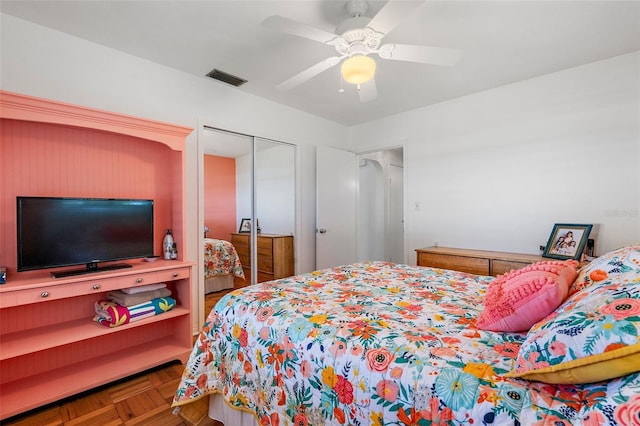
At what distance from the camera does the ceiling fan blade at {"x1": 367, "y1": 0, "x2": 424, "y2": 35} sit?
1423mm

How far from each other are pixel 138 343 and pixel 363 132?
374 centimetres

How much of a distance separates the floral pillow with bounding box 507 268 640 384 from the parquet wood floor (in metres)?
1.67

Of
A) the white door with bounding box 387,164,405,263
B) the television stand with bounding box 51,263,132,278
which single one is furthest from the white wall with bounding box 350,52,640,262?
the television stand with bounding box 51,263,132,278

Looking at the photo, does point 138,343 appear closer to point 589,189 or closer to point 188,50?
point 188,50

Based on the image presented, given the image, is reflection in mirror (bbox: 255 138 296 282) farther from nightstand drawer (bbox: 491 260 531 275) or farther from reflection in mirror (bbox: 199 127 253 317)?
nightstand drawer (bbox: 491 260 531 275)

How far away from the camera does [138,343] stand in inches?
97.8

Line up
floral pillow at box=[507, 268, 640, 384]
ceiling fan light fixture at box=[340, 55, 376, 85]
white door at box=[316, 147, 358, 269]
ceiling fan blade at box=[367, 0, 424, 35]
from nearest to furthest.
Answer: floral pillow at box=[507, 268, 640, 384], ceiling fan blade at box=[367, 0, 424, 35], ceiling fan light fixture at box=[340, 55, 376, 85], white door at box=[316, 147, 358, 269]

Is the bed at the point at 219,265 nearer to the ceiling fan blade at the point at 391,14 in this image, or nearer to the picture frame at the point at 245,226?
the picture frame at the point at 245,226

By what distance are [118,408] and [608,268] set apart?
8.66 feet

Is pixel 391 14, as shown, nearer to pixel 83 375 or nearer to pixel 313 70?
pixel 313 70

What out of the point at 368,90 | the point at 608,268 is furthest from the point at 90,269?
the point at 608,268

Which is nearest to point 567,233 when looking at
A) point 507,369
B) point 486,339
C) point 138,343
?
point 486,339

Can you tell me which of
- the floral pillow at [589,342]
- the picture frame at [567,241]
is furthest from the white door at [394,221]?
the floral pillow at [589,342]

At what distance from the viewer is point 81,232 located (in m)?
2.04
